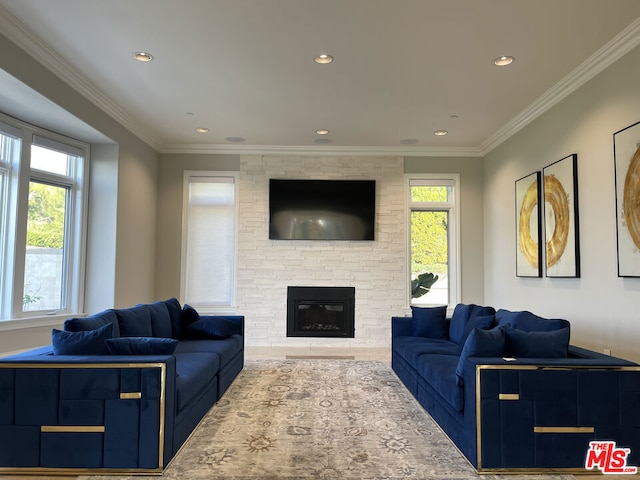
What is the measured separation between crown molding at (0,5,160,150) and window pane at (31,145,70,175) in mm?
783

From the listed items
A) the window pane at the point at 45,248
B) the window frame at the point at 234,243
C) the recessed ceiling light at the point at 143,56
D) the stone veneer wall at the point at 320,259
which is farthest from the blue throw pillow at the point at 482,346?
the window frame at the point at 234,243

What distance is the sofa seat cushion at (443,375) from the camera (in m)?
2.80

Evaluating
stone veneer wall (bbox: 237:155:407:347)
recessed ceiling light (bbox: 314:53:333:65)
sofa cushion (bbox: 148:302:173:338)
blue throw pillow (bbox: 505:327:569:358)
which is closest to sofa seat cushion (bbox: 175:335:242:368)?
sofa cushion (bbox: 148:302:173:338)

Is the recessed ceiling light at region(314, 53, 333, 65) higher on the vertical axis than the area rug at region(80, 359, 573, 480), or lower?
higher

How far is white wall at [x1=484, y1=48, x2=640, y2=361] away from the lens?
3654 mm

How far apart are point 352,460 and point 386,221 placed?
472cm

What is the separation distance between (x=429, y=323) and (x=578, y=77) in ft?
9.62

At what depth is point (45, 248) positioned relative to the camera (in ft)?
16.6

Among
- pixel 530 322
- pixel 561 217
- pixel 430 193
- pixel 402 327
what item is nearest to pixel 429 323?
pixel 402 327

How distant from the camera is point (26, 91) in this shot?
12.8 ft

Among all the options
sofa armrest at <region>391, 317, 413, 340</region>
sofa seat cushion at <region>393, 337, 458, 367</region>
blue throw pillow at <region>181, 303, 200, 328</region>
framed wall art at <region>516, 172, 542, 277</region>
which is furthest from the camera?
sofa armrest at <region>391, 317, 413, 340</region>

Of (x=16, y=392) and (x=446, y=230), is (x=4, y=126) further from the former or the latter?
(x=446, y=230)

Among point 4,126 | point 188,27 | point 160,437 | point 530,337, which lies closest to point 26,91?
point 4,126

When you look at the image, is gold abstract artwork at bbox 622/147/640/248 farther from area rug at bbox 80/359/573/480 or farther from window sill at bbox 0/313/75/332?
window sill at bbox 0/313/75/332
